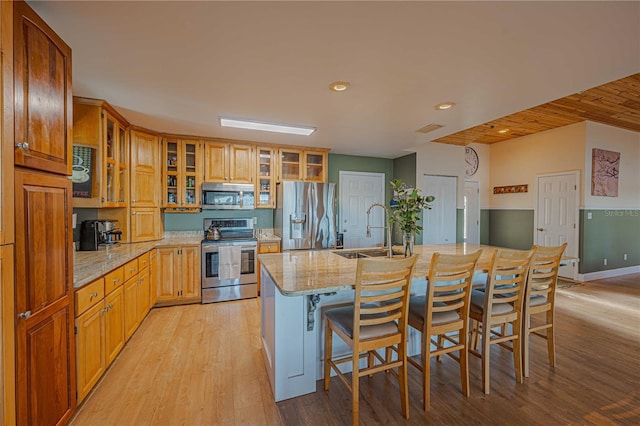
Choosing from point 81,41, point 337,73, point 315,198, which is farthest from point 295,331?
point 315,198

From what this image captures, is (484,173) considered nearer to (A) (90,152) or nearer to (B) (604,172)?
(B) (604,172)

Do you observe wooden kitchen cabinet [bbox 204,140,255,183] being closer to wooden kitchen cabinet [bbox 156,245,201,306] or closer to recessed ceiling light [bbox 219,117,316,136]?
recessed ceiling light [bbox 219,117,316,136]

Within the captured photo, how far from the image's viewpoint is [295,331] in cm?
→ 190

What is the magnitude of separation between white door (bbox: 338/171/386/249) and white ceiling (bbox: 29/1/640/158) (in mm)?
2370

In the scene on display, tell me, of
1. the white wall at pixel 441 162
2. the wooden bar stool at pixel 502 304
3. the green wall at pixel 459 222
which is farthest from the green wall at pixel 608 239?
the wooden bar stool at pixel 502 304

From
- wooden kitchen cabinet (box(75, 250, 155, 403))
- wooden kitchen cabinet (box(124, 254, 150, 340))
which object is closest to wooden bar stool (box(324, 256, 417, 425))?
wooden kitchen cabinet (box(75, 250, 155, 403))

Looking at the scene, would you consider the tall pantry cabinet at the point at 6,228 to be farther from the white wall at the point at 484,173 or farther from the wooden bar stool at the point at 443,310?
the white wall at the point at 484,173

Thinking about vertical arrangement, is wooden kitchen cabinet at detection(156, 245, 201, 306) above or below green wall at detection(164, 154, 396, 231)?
below

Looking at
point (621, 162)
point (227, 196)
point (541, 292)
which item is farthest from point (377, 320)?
point (621, 162)

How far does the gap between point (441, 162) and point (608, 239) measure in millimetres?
3420

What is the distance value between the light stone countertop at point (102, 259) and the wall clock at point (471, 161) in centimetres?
596

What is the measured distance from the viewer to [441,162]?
5.36 meters

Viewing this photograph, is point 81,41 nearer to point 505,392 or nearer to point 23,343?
point 23,343

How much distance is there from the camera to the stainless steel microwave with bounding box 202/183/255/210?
409cm
